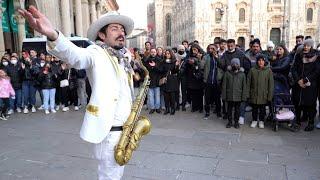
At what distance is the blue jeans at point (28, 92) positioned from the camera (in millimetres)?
10648

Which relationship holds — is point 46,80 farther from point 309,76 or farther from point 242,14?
point 242,14

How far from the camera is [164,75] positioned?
9734 millimetres

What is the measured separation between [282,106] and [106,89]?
568 cm

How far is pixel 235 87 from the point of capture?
7754 millimetres

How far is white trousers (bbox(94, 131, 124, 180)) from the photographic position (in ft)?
9.50

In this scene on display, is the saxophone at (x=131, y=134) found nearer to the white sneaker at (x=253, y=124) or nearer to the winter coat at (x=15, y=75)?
the white sneaker at (x=253, y=124)

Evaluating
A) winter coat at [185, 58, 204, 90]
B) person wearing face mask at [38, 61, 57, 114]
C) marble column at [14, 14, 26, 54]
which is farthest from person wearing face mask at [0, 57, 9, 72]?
marble column at [14, 14, 26, 54]

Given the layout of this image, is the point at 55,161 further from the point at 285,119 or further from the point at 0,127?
the point at 285,119

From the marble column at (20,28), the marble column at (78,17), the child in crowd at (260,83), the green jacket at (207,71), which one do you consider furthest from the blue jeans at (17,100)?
the marble column at (78,17)

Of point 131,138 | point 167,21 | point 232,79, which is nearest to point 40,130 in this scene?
point 232,79

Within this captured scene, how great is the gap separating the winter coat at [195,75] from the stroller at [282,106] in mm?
2385

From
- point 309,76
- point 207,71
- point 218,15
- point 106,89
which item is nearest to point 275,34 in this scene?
point 218,15

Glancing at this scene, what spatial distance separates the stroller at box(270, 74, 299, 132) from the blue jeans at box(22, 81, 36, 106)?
7378 millimetres

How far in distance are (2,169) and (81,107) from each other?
6073mm
